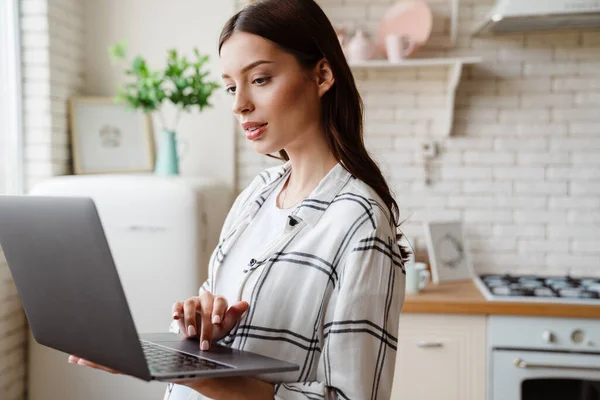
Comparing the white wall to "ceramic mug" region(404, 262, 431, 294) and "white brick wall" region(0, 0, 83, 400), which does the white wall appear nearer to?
"white brick wall" region(0, 0, 83, 400)

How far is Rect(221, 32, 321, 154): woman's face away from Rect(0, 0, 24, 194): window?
1.92 meters

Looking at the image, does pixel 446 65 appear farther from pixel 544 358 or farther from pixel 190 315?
pixel 190 315

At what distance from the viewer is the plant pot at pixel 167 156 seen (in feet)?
9.85

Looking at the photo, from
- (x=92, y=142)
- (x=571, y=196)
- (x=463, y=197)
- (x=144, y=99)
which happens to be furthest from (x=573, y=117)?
(x=92, y=142)

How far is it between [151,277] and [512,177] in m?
1.68

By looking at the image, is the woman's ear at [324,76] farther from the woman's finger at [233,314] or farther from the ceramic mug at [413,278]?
the ceramic mug at [413,278]

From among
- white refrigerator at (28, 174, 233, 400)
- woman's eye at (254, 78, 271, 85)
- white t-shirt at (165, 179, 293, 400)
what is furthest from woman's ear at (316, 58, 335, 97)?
white refrigerator at (28, 174, 233, 400)

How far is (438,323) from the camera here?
8.89 ft

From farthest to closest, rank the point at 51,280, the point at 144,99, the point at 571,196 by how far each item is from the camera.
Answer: the point at 571,196 → the point at 144,99 → the point at 51,280

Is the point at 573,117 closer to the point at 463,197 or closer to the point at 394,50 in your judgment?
the point at 463,197

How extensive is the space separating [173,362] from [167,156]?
2040 mm

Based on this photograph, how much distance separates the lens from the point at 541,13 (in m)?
2.68

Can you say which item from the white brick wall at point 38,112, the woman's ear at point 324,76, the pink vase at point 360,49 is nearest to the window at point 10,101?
the white brick wall at point 38,112

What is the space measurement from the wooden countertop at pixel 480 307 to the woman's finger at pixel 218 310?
1566 mm
